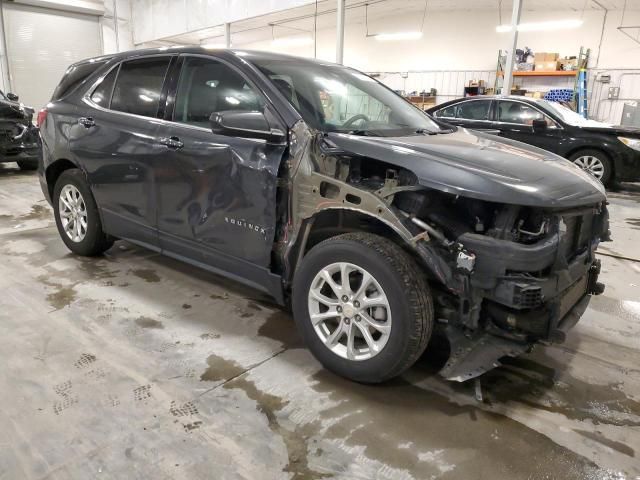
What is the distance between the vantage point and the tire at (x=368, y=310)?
78.6 inches

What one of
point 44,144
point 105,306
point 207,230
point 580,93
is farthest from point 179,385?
point 580,93

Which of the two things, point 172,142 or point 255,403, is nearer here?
point 255,403

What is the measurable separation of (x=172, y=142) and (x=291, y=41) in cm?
1588

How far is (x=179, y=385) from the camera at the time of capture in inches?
87.5

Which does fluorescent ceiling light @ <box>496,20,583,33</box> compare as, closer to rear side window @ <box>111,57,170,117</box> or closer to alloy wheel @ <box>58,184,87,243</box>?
rear side window @ <box>111,57,170,117</box>

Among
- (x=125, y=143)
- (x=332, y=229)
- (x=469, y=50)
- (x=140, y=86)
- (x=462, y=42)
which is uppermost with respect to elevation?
(x=462, y=42)

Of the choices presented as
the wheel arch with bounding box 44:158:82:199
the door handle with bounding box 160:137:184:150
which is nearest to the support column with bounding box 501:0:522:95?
the door handle with bounding box 160:137:184:150

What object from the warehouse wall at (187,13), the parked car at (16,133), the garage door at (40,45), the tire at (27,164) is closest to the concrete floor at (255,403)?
the parked car at (16,133)

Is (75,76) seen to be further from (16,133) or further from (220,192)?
(16,133)

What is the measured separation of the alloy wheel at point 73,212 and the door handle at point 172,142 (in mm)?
1178

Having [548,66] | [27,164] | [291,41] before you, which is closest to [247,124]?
[27,164]

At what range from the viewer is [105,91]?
3.42 meters

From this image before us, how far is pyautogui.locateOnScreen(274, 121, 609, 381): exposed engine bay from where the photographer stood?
1.89m

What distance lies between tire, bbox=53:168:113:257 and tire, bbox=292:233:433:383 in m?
2.08
